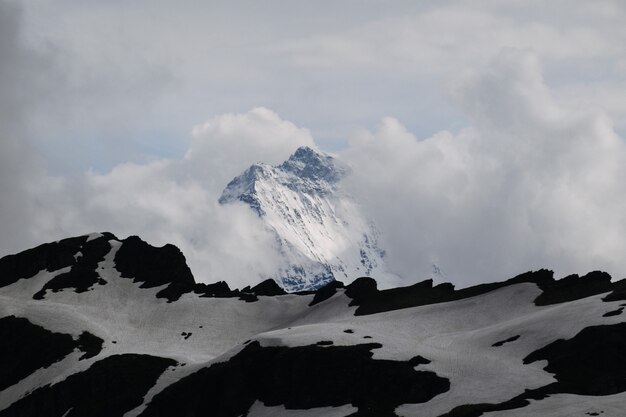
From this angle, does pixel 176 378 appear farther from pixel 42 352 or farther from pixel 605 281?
pixel 605 281

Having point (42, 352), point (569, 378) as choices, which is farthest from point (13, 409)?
point (569, 378)

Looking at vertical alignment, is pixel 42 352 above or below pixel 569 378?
above

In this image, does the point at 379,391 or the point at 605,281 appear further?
the point at 605,281

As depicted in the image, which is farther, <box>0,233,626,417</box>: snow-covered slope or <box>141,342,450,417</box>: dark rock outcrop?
<box>141,342,450,417</box>: dark rock outcrop

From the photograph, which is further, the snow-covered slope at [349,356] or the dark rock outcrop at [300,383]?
the dark rock outcrop at [300,383]

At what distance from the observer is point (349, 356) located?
133 m

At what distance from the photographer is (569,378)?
114 meters

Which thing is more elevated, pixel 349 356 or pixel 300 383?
pixel 349 356

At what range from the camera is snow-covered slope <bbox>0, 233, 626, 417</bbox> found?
4557 inches

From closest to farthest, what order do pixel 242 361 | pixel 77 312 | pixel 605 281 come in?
pixel 242 361
pixel 605 281
pixel 77 312

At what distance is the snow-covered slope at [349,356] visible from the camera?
11575 centimetres

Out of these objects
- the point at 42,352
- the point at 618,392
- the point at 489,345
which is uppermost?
the point at 42,352

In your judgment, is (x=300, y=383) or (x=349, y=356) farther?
(x=300, y=383)

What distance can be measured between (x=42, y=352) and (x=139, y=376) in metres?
30.4
